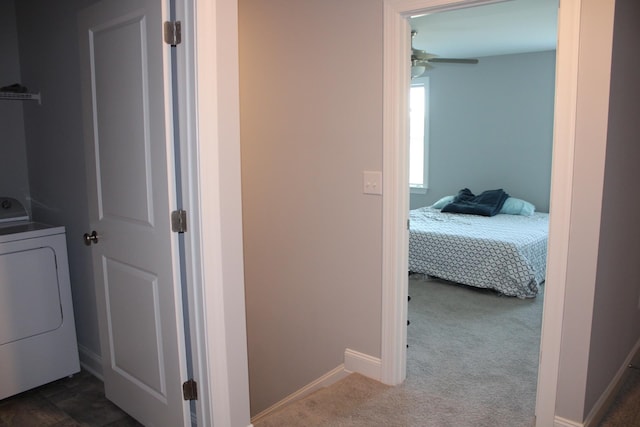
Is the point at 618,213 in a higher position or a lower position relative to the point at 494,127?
lower

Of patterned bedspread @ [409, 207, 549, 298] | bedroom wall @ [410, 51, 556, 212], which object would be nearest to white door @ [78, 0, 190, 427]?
patterned bedspread @ [409, 207, 549, 298]

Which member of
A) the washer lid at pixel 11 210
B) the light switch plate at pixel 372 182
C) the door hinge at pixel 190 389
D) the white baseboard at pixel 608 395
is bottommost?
the white baseboard at pixel 608 395

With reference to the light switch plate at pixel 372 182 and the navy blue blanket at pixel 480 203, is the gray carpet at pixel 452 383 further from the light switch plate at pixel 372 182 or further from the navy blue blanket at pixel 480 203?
the navy blue blanket at pixel 480 203

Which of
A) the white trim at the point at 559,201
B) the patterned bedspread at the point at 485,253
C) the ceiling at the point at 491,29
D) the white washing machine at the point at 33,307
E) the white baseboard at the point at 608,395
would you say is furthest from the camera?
the patterned bedspread at the point at 485,253

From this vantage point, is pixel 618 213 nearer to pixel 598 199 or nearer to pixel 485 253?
pixel 598 199

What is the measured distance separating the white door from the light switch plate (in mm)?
1047

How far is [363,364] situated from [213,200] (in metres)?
1.39

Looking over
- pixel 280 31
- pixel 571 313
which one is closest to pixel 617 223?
pixel 571 313

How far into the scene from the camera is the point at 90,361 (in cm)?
303

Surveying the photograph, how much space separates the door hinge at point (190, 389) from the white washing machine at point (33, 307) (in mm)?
1221

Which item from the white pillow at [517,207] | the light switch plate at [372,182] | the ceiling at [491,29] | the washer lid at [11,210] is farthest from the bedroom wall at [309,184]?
the white pillow at [517,207]

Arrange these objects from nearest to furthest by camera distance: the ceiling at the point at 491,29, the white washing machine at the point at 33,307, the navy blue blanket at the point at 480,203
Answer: the white washing machine at the point at 33,307 < the ceiling at the point at 491,29 < the navy blue blanket at the point at 480,203

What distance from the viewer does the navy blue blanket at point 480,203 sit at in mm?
5498

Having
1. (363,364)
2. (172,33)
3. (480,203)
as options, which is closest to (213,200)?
(172,33)
